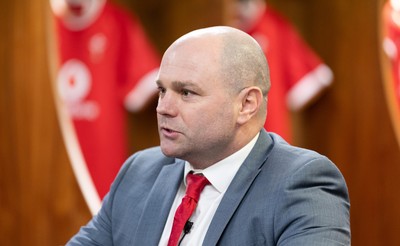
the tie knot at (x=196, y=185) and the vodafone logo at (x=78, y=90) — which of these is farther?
the vodafone logo at (x=78, y=90)

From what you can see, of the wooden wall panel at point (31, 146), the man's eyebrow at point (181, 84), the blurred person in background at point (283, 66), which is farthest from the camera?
the blurred person in background at point (283, 66)

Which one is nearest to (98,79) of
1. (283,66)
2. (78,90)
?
(78,90)

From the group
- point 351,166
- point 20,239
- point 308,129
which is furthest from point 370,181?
point 20,239

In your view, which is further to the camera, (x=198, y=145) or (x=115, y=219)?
(x=115, y=219)

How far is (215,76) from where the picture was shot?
1.44 meters

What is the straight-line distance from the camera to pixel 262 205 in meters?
1.37

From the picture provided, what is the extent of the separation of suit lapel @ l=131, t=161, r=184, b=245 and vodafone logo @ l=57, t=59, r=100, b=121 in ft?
4.33

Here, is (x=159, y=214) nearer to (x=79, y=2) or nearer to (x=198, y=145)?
(x=198, y=145)

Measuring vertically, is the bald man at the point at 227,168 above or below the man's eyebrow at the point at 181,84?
below

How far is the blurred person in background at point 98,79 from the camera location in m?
2.86

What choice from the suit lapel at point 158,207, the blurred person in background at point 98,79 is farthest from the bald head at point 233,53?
the blurred person in background at point 98,79

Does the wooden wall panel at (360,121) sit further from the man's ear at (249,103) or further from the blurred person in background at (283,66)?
the man's ear at (249,103)

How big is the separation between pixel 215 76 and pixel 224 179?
20 centimetres

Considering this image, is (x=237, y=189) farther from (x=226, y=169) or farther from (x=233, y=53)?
(x=233, y=53)
